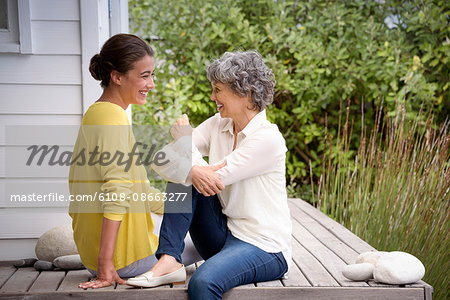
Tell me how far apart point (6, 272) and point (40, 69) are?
3.43ft

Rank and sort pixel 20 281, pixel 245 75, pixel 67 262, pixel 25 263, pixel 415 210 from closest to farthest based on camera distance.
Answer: pixel 245 75 < pixel 20 281 < pixel 67 262 < pixel 25 263 < pixel 415 210

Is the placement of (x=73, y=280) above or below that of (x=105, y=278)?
below

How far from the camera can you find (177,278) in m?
2.37

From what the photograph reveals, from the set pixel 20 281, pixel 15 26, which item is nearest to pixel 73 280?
pixel 20 281

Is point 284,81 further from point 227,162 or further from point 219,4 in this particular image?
point 227,162

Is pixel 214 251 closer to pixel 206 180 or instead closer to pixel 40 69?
pixel 206 180

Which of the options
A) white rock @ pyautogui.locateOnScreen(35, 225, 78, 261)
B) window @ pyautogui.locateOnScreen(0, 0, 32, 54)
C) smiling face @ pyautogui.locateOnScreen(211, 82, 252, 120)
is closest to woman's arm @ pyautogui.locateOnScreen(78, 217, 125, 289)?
white rock @ pyautogui.locateOnScreen(35, 225, 78, 261)

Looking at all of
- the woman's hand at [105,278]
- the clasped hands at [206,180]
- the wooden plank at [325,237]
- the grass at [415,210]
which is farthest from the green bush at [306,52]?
the woman's hand at [105,278]

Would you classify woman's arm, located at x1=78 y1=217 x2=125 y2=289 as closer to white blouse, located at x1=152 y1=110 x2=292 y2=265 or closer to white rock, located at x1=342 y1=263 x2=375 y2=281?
white blouse, located at x1=152 y1=110 x2=292 y2=265

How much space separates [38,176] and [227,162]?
1205 mm

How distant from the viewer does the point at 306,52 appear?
522 centimetres

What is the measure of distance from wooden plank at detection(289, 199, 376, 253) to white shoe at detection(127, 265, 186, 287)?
3.65ft

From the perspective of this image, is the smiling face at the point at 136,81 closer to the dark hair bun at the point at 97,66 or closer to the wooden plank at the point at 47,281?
the dark hair bun at the point at 97,66

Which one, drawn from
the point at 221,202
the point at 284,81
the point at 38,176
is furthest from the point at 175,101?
the point at 221,202
